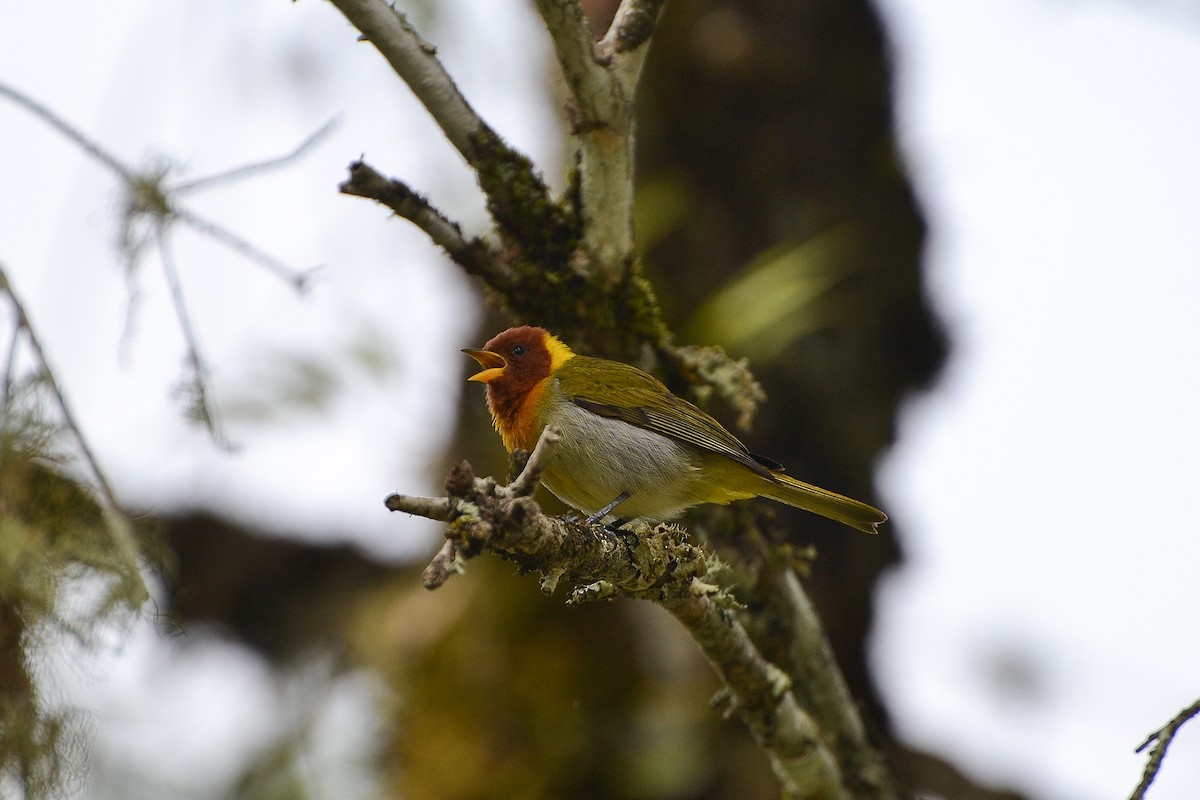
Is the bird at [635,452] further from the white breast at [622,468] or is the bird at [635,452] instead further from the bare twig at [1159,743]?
the bare twig at [1159,743]

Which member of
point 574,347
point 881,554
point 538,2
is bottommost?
point 574,347

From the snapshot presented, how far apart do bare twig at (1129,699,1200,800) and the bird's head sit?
2.38 metres

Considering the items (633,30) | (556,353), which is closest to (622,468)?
(556,353)

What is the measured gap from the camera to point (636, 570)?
2986 mm

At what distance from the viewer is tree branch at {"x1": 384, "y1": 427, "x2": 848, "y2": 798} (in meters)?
2.38

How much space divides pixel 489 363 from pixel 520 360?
162 millimetres

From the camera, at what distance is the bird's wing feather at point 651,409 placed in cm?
396

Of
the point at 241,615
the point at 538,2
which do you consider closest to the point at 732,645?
the point at 538,2

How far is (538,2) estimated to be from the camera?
3.16m

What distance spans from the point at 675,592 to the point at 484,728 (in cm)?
291

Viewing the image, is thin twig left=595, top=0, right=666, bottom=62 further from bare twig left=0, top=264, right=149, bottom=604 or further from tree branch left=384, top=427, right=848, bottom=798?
bare twig left=0, top=264, right=149, bottom=604

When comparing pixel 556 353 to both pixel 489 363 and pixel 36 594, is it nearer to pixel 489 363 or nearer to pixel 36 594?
pixel 489 363

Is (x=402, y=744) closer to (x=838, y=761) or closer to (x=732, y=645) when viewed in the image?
(x=838, y=761)

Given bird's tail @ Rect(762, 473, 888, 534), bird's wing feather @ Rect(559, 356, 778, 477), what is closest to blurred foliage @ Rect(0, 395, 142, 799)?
bird's wing feather @ Rect(559, 356, 778, 477)
